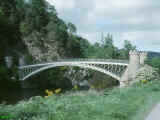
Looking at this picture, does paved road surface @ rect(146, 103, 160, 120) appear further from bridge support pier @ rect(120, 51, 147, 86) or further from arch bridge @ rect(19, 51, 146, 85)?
bridge support pier @ rect(120, 51, 147, 86)

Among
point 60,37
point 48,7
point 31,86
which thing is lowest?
point 31,86

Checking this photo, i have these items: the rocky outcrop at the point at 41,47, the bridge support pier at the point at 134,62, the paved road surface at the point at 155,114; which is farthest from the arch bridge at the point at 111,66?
the paved road surface at the point at 155,114

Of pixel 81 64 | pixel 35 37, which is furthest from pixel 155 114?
pixel 35 37

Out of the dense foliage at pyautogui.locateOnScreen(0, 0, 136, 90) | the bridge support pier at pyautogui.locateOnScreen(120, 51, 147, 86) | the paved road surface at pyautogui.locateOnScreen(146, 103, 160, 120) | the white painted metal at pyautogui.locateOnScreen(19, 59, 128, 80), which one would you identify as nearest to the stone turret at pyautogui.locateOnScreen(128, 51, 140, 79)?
the bridge support pier at pyautogui.locateOnScreen(120, 51, 147, 86)

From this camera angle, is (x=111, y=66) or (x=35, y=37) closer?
(x=111, y=66)

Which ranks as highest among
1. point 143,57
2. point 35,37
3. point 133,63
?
point 35,37

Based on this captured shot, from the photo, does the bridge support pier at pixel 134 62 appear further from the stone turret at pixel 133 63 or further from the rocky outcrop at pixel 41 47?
the rocky outcrop at pixel 41 47

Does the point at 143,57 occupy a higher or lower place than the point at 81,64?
higher

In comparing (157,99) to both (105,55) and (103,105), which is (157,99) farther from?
(105,55)

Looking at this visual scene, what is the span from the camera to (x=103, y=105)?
7.21 m

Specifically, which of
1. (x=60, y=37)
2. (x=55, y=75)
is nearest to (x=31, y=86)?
(x=55, y=75)

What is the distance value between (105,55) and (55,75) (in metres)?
9.69

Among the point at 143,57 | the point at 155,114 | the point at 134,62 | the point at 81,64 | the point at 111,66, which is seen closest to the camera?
the point at 155,114

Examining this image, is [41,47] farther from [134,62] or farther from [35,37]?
[134,62]
